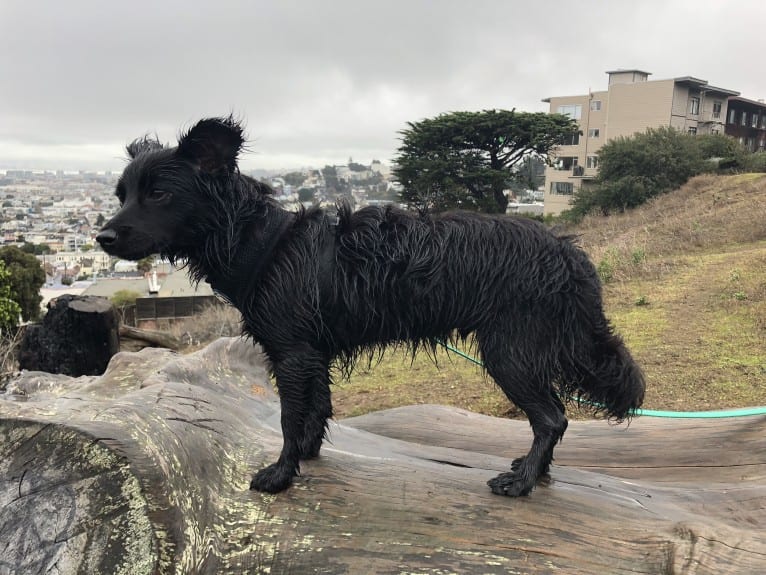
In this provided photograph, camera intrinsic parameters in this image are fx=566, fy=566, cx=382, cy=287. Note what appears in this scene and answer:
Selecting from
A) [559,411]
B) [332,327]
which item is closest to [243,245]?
[332,327]

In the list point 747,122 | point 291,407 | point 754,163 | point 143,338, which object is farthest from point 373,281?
point 747,122

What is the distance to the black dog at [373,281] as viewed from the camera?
105 inches

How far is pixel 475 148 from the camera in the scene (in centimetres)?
3100

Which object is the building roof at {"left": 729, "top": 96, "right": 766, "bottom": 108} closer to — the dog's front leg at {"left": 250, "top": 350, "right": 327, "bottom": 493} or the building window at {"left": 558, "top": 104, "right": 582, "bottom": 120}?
the building window at {"left": 558, "top": 104, "right": 582, "bottom": 120}

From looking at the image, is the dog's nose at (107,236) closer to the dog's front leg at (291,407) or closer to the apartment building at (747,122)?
the dog's front leg at (291,407)

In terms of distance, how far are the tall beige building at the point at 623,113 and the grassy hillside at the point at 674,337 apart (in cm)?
2875

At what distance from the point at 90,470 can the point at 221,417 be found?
1143mm

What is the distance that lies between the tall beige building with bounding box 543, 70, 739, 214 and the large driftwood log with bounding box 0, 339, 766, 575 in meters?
39.2

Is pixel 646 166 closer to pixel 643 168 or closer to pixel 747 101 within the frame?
pixel 643 168

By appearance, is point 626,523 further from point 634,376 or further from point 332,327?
point 332,327

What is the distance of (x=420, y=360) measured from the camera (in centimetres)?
921

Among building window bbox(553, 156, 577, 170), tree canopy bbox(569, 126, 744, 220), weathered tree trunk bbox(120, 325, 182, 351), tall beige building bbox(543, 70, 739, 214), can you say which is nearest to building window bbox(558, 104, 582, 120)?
tall beige building bbox(543, 70, 739, 214)

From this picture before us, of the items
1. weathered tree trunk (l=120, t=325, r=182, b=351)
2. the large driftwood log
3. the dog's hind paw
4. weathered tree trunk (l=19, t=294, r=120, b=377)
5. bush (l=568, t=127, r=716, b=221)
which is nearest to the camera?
the large driftwood log

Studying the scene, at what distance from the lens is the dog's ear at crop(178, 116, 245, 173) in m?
2.56
